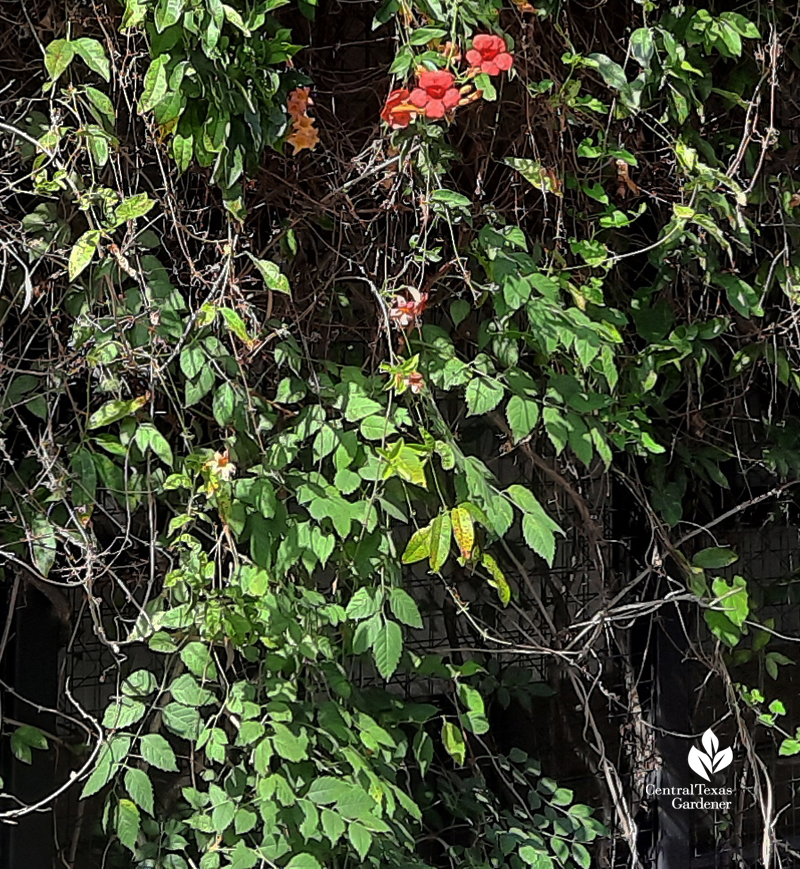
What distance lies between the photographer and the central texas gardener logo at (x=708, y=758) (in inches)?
85.1

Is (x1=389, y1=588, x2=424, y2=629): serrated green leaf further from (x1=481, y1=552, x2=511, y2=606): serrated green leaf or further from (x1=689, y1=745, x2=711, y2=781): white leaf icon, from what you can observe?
(x1=689, y1=745, x2=711, y2=781): white leaf icon

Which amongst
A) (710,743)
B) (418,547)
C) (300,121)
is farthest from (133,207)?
(710,743)

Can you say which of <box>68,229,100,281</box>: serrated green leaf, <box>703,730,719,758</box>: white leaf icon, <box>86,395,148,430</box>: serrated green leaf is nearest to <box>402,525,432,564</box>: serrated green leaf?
<box>86,395,148,430</box>: serrated green leaf

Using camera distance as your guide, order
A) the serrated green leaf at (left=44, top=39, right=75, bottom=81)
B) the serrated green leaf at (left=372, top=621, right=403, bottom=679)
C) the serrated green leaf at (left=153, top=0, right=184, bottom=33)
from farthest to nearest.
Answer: the serrated green leaf at (left=372, top=621, right=403, bottom=679), the serrated green leaf at (left=44, top=39, right=75, bottom=81), the serrated green leaf at (left=153, top=0, right=184, bottom=33)

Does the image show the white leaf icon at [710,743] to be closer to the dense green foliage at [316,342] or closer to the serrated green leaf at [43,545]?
the dense green foliage at [316,342]

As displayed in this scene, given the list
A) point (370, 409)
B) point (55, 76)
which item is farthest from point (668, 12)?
point (55, 76)

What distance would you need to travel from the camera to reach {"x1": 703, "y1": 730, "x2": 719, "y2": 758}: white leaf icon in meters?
2.15

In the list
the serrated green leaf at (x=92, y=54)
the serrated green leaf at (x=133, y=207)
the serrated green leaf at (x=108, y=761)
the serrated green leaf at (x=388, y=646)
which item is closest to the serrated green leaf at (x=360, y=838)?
the serrated green leaf at (x=388, y=646)

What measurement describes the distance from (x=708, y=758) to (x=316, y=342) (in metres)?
1.03

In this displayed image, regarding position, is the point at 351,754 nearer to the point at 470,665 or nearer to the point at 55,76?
the point at 470,665

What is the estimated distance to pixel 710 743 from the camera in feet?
7.10

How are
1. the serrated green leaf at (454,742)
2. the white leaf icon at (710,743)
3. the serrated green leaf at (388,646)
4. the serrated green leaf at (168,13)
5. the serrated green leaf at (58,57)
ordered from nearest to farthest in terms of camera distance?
the serrated green leaf at (168,13) < the serrated green leaf at (58,57) < the serrated green leaf at (388,646) < the serrated green leaf at (454,742) < the white leaf icon at (710,743)

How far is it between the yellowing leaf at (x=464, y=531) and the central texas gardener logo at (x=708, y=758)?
0.97 metres

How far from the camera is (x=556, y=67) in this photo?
1687 millimetres
